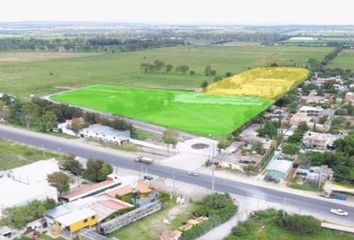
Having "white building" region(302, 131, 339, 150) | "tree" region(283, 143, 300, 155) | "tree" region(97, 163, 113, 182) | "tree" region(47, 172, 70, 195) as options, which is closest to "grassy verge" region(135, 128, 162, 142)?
"tree" region(97, 163, 113, 182)

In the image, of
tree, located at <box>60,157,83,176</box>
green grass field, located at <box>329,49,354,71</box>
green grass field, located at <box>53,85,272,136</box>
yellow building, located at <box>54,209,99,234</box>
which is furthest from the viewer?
green grass field, located at <box>329,49,354,71</box>

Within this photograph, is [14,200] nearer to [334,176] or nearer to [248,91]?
[334,176]

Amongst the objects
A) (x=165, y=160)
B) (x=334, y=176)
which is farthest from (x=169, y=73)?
(x=334, y=176)

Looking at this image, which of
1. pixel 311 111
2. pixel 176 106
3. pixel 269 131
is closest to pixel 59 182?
pixel 269 131

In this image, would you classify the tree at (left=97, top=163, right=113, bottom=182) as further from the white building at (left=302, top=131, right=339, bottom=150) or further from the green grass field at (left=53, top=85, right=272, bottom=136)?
the white building at (left=302, top=131, right=339, bottom=150)

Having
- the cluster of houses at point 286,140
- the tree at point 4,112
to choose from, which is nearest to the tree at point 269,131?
the cluster of houses at point 286,140

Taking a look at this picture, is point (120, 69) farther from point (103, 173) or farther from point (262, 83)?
point (103, 173)
